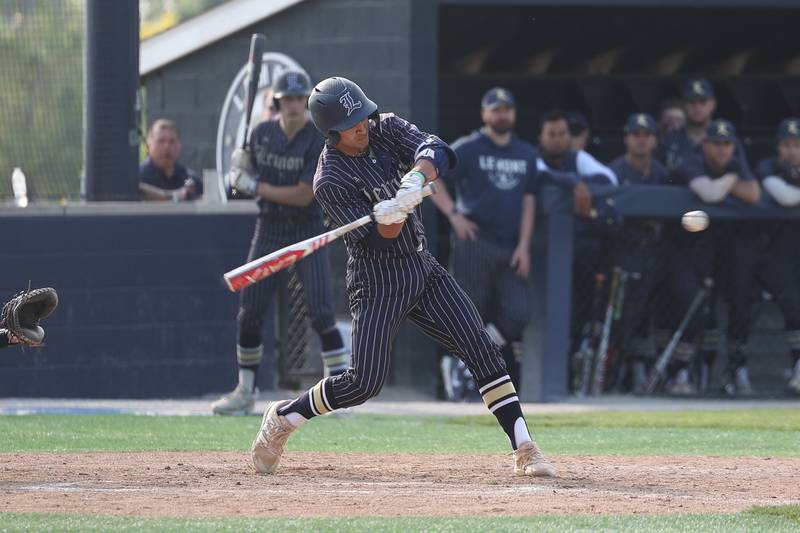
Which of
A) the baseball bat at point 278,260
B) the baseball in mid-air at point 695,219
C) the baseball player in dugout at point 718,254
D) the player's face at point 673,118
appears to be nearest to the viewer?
the baseball bat at point 278,260

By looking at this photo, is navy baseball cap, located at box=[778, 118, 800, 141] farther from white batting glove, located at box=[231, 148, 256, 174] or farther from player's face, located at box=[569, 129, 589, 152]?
white batting glove, located at box=[231, 148, 256, 174]

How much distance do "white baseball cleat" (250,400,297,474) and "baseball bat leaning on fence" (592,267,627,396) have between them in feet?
17.4

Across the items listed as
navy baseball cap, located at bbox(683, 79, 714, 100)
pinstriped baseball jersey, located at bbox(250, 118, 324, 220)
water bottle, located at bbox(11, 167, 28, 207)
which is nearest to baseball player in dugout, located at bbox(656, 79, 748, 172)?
navy baseball cap, located at bbox(683, 79, 714, 100)

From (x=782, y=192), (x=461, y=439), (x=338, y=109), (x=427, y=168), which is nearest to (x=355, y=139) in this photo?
(x=338, y=109)

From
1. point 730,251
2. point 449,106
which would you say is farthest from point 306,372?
point 449,106

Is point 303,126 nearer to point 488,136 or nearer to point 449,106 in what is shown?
point 488,136

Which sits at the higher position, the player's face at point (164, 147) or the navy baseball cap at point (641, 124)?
the navy baseball cap at point (641, 124)

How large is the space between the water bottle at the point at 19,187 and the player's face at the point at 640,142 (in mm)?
4489

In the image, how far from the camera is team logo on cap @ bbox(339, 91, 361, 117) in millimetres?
6168

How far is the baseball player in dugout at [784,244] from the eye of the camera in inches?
444

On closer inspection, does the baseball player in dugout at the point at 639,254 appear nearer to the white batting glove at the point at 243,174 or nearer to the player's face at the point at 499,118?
the player's face at the point at 499,118

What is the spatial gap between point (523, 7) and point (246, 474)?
718 cm

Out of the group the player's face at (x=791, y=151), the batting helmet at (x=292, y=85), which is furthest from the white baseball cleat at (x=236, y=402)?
the player's face at (x=791, y=151)

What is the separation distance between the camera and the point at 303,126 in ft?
30.5
